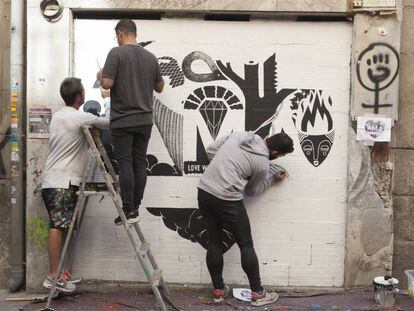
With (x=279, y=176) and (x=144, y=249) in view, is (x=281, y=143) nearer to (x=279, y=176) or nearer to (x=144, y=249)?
(x=279, y=176)

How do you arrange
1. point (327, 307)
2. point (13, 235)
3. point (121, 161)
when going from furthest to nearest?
point (13, 235) → point (327, 307) → point (121, 161)

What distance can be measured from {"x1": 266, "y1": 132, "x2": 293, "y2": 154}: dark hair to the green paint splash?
2312mm

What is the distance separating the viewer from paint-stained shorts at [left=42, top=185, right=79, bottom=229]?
5.02 m

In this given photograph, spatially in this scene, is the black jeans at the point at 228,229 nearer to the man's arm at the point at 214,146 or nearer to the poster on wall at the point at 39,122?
the man's arm at the point at 214,146

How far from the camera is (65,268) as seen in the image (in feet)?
17.8

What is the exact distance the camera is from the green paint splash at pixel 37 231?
543cm

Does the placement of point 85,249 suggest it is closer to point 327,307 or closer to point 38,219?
point 38,219

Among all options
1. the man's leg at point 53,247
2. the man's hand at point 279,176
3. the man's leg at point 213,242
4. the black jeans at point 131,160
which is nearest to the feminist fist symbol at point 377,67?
the man's hand at point 279,176

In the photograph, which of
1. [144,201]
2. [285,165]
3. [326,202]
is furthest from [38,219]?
[326,202]

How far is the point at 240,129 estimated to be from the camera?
18.2 feet

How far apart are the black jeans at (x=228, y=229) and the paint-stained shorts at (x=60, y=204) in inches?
45.7

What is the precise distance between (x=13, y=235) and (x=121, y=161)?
1.50 metres

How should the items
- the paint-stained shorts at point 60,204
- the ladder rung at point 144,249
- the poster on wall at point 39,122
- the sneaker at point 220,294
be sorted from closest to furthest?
the ladder rung at point 144,249 < the paint-stained shorts at point 60,204 < the sneaker at point 220,294 < the poster on wall at point 39,122

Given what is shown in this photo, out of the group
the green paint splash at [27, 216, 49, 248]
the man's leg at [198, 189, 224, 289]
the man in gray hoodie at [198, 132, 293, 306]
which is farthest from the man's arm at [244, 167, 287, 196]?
the green paint splash at [27, 216, 49, 248]
